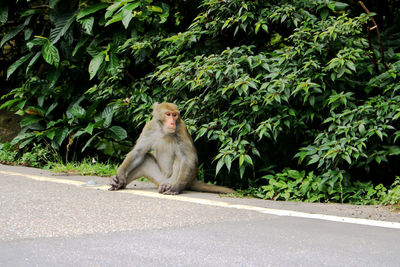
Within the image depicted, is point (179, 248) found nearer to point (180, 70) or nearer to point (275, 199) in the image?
point (275, 199)

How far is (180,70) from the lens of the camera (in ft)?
21.9

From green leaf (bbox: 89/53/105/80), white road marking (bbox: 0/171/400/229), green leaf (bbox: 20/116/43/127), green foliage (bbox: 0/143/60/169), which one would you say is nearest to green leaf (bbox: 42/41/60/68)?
green leaf (bbox: 89/53/105/80)

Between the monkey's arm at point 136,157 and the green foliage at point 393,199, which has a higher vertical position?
the monkey's arm at point 136,157

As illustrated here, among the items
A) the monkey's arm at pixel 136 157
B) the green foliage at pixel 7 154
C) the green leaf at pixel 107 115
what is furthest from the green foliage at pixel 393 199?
the green foliage at pixel 7 154

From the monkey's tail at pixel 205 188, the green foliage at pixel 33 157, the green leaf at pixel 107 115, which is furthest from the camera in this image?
the green foliage at pixel 33 157

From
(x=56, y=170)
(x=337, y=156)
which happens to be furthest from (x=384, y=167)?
(x=56, y=170)

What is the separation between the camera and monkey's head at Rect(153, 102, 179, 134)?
575 cm

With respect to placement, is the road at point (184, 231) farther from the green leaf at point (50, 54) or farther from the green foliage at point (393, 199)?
the green leaf at point (50, 54)

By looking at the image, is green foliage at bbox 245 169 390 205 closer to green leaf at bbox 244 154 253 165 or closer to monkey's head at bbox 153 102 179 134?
green leaf at bbox 244 154 253 165

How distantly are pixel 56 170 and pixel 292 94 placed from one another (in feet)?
13.1

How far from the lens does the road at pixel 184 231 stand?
290 cm

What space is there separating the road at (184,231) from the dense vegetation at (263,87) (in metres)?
0.86

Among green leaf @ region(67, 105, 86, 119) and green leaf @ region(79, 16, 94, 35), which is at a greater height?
green leaf @ region(79, 16, 94, 35)

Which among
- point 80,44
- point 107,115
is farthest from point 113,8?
point 107,115
